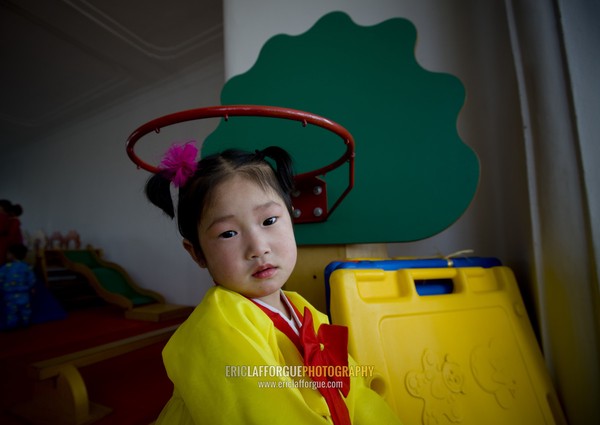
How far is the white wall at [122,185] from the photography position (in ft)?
8.09

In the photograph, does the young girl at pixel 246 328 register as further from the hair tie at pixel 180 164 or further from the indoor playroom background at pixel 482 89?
the indoor playroom background at pixel 482 89

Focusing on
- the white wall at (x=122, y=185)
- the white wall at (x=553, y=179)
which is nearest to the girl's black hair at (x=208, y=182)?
the white wall at (x=553, y=179)

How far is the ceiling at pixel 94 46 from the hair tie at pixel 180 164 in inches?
77.0

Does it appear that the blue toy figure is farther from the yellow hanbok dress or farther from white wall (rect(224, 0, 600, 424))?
white wall (rect(224, 0, 600, 424))

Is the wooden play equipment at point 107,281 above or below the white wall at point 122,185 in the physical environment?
below

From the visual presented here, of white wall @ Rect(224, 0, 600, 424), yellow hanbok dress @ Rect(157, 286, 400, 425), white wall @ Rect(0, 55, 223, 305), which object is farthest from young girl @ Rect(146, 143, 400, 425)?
white wall @ Rect(0, 55, 223, 305)

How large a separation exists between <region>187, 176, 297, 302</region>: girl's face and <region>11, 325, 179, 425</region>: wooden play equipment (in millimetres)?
982

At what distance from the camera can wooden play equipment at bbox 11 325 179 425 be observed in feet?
3.12

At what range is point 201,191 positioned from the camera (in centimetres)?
47

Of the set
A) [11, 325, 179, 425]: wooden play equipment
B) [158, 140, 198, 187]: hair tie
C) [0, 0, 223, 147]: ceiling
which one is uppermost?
[0, 0, 223, 147]: ceiling

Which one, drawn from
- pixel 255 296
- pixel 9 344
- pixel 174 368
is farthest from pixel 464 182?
pixel 9 344

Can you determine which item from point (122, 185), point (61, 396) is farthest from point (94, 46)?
point (61, 396)

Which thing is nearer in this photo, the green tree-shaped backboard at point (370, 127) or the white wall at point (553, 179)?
the white wall at point (553, 179)

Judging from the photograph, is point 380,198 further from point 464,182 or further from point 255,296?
point 255,296
